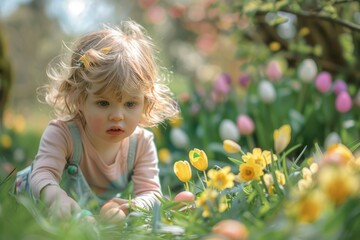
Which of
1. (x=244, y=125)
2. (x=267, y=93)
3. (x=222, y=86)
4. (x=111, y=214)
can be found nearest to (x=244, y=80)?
Result: (x=222, y=86)

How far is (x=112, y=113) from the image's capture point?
6.49 feet

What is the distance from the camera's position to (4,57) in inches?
186

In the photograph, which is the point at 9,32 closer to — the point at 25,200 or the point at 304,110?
the point at 304,110

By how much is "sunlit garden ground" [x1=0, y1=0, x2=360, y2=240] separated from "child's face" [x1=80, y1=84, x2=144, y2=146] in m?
0.28

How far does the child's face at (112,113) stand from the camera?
1.99 meters

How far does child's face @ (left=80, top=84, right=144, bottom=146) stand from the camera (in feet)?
6.52

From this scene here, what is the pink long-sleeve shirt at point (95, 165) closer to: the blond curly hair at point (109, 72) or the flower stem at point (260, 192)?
the blond curly hair at point (109, 72)

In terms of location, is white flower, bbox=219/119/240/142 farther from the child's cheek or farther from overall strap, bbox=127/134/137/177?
the child's cheek

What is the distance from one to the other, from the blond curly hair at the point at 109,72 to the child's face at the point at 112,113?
0.03 metres

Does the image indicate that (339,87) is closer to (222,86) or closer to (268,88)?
(268,88)

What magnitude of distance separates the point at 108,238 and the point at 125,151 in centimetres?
95

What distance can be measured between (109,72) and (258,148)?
55 centimetres

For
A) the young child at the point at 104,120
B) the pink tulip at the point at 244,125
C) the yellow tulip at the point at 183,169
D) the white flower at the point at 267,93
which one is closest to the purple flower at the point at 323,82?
the white flower at the point at 267,93

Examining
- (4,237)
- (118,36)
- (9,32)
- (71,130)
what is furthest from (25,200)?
(9,32)
